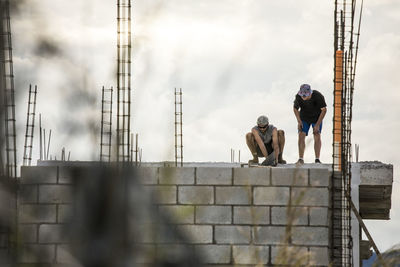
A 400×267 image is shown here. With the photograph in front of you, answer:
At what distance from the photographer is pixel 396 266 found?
3.66m

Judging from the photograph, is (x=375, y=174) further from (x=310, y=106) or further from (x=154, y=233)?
(x=154, y=233)

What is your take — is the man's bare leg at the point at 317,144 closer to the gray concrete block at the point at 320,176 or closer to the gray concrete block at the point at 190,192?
the gray concrete block at the point at 320,176

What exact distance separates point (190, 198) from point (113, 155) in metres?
7.33

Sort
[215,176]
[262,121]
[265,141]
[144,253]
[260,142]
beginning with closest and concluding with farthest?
[144,253] → [215,176] → [262,121] → [260,142] → [265,141]

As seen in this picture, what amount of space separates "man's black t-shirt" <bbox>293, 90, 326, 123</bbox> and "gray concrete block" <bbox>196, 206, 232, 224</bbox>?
140 inches

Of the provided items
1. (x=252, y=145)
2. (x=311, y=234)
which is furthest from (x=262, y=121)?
(x=311, y=234)

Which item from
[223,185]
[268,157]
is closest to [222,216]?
[223,185]

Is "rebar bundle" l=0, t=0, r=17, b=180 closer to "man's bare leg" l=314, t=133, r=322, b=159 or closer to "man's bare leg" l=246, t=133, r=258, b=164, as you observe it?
"man's bare leg" l=246, t=133, r=258, b=164

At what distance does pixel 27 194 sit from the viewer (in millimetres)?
1460

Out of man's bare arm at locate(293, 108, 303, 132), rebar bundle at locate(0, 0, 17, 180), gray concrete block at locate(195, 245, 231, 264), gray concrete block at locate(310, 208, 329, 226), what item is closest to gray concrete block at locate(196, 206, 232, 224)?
gray concrete block at locate(195, 245, 231, 264)

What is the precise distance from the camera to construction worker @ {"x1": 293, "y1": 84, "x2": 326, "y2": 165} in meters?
11.8

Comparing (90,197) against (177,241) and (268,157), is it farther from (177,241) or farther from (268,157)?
(268,157)

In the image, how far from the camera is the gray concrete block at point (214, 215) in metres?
8.62

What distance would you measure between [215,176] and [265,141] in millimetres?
2691
